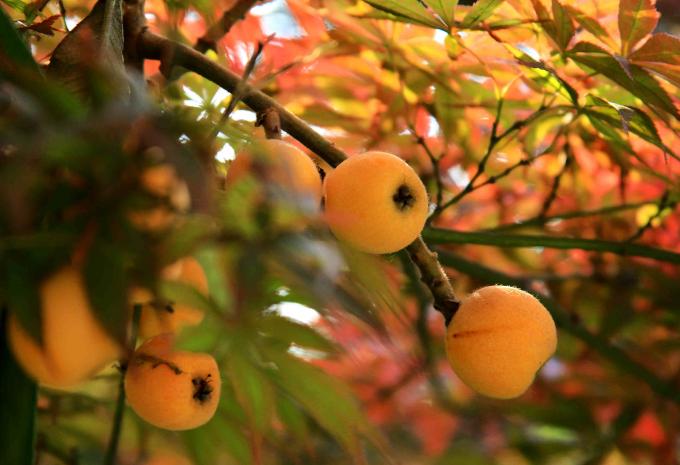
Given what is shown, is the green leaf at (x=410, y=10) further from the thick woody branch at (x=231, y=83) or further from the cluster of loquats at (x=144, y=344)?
the cluster of loquats at (x=144, y=344)

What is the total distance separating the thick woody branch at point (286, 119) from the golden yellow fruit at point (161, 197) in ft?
0.73

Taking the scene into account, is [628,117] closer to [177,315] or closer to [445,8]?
[445,8]

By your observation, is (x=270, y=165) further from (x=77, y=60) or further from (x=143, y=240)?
(x=77, y=60)

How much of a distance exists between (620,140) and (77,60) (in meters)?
0.42

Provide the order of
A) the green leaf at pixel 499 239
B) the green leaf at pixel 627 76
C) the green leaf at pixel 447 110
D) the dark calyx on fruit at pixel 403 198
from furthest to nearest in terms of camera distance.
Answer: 1. the green leaf at pixel 447 110
2. the green leaf at pixel 499 239
3. the green leaf at pixel 627 76
4. the dark calyx on fruit at pixel 403 198

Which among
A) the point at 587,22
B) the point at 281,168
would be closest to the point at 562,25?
the point at 587,22

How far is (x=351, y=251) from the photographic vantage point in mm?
389

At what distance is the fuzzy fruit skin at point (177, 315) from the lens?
1.44ft

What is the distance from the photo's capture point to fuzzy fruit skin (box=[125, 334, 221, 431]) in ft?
1.64

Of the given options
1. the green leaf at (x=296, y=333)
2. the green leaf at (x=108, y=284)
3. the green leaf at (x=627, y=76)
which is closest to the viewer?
the green leaf at (x=108, y=284)

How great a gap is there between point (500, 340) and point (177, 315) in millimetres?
182

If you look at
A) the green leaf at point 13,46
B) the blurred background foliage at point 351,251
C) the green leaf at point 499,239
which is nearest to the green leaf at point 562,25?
the blurred background foliage at point 351,251

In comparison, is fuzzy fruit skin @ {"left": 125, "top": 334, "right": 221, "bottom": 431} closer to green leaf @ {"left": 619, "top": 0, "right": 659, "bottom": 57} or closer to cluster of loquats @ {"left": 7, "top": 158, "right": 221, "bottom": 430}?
cluster of loquats @ {"left": 7, "top": 158, "right": 221, "bottom": 430}

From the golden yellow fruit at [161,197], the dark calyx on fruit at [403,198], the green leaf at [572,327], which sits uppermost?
the golden yellow fruit at [161,197]
